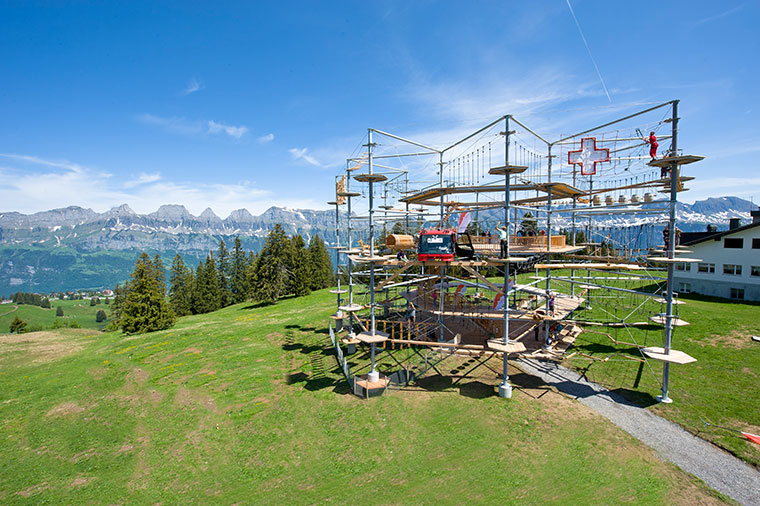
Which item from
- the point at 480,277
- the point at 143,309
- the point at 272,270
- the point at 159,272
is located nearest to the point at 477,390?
the point at 480,277

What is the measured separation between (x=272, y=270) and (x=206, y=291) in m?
24.6

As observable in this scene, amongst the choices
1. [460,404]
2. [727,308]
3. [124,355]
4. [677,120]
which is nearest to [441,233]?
[460,404]

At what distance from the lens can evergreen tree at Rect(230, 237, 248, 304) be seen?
269ft

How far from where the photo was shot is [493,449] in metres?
14.5

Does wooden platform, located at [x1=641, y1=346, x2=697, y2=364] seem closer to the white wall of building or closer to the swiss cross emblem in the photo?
the swiss cross emblem

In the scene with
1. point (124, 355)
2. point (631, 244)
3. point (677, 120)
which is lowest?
point (124, 355)

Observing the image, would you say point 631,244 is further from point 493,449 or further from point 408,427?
point 408,427

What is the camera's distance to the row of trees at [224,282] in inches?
1662

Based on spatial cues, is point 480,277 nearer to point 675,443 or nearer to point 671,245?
point 671,245

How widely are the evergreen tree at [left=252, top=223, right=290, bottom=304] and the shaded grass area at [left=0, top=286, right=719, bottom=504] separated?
3262 centimetres

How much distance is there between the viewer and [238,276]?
84938 mm

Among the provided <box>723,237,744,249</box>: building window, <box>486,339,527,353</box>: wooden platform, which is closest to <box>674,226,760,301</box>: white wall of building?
<box>723,237,744,249</box>: building window

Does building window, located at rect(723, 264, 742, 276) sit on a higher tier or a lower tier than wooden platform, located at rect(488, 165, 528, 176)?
lower

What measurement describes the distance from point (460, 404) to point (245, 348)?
1995 centimetres
